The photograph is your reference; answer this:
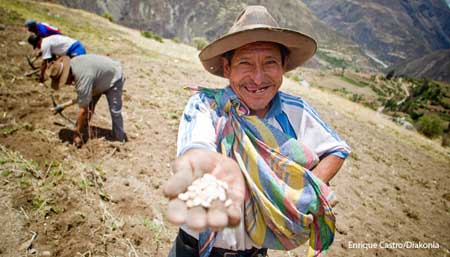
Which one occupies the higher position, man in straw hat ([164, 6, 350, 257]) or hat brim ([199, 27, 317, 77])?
hat brim ([199, 27, 317, 77])

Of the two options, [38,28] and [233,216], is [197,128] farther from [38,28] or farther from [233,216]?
[38,28]

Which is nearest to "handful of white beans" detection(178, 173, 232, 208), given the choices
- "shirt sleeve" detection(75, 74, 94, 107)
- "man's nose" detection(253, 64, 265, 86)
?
"man's nose" detection(253, 64, 265, 86)

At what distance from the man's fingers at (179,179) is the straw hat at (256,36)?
80 cm

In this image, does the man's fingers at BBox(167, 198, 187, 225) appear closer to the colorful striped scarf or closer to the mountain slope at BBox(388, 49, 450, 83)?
the colorful striped scarf

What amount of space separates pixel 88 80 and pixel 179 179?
133 inches

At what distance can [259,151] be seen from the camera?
1.26 metres

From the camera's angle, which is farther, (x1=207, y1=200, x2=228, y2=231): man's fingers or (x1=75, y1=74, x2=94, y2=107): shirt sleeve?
(x1=75, y1=74, x2=94, y2=107): shirt sleeve

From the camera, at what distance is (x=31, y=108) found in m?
4.37

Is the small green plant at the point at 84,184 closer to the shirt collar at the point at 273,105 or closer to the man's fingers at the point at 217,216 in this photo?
the shirt collar at the point at 273,105

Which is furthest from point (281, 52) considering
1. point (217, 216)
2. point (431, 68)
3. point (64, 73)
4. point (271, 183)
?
point (431, 68)

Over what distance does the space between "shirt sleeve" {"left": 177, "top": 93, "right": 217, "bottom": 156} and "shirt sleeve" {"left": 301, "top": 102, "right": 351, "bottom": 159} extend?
60cm

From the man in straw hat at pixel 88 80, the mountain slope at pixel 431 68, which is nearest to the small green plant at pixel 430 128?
the man in straw hat at pixel 88 80

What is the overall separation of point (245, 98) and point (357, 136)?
8101 mm

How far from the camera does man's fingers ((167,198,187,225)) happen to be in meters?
0.85
